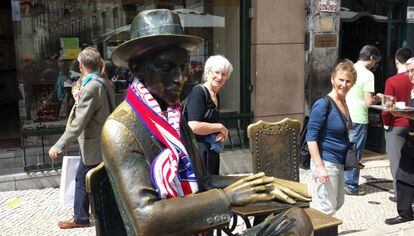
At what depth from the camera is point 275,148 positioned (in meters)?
4.36

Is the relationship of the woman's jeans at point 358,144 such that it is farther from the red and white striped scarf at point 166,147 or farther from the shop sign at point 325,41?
the red and white striped scarf at point 166,147

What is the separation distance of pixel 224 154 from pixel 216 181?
4.76 meters

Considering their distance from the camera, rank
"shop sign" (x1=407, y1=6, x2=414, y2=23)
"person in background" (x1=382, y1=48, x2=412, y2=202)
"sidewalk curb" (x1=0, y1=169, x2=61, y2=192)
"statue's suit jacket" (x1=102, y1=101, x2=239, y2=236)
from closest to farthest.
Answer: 1. "statue's suit jacket" (x1=102, y1=101, x2=239, y2=236)
2. "person in background" (x1=382, y1=48, x2=412, y2=202)
3. "sidewalk curb" (x1=0, y1=169, x2=61, y2=192)
4. "shop sign" (x1=407, y1=6, x2=414, y2=23)

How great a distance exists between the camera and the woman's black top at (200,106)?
4.20 meters

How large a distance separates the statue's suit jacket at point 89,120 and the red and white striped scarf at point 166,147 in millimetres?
2535

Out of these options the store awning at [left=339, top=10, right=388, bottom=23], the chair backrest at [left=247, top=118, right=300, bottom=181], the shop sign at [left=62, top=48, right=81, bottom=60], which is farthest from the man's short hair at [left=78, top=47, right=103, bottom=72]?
the store awning at [left=339, top=10, right=388, bottom=23]

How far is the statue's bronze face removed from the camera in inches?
75.5

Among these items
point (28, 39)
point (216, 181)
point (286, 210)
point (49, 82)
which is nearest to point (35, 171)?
point (49, 82)

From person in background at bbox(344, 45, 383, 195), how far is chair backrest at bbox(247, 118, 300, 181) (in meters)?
1.98

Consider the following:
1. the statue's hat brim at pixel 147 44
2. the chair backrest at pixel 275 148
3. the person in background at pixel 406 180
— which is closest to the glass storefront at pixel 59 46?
the chair backrest at pixel 275 148

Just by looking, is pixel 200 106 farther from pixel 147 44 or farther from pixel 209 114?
pixel 147 44

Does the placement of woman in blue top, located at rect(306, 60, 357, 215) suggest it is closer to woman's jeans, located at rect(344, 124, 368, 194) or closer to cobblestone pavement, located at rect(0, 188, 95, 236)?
woman's jeans, located at rect(344, 124, 368, 194)

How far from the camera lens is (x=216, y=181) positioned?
7.57 ft

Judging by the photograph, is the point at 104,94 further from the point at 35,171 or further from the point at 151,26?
the point at 151,26
